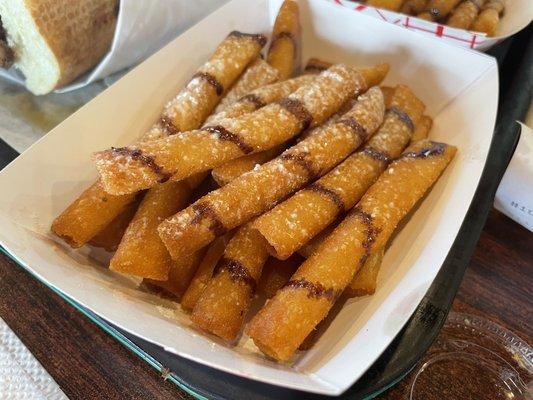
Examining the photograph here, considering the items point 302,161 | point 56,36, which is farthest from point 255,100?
point 56,36

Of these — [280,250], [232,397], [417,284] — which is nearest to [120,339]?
[232,397]

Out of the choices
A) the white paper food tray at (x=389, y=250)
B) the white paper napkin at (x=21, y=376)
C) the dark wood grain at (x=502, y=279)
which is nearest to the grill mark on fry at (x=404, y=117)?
the white paper food tray at (x=389, y=250)

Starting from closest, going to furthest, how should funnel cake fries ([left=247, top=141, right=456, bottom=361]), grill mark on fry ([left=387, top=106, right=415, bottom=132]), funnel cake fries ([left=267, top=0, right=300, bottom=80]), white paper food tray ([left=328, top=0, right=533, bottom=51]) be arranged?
funnel cake fries ([left=247, top=141, right=456, bottom=361]), grill mark on fry ([left=387, top=106, right=415, bottom=132]), funnel cake fries ([left=267, top=0, right=300, bottom=80]), white paper food tray ([left=328, top=0, right=533, bottom=51])

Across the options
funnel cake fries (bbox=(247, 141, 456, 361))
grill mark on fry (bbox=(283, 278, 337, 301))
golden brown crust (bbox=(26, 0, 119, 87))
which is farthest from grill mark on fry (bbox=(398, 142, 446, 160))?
golden brown crust (bbox=(26, 0, 119, 87))

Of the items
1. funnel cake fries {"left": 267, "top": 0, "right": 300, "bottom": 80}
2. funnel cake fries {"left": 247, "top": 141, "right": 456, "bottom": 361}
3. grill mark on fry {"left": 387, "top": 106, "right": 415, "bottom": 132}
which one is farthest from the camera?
funnel cake fries {"left": 267, "top": 0, "right": 300, "bottom": 80}

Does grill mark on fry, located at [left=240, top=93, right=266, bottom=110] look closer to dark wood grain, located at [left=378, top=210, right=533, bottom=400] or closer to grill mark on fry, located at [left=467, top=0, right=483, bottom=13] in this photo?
dark wood grain, located at [left=378, top=210, right=533, bottom=400]

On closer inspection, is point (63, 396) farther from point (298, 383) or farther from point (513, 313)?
point (513, 313)
